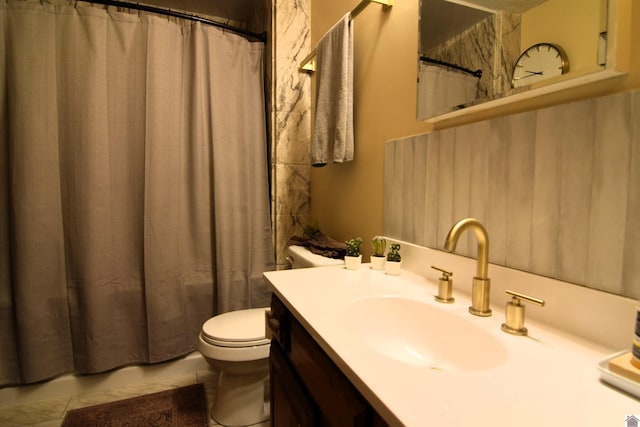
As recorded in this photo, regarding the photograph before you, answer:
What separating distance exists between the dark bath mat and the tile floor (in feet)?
0.14

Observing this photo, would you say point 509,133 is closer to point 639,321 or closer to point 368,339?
point 639,321

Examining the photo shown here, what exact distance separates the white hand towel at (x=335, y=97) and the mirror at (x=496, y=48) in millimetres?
426

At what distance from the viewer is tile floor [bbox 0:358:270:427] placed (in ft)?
5.28

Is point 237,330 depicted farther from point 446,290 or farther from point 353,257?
point 446,290

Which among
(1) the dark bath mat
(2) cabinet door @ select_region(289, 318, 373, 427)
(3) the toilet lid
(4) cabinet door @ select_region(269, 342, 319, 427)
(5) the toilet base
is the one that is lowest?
(1) the dark bath mat

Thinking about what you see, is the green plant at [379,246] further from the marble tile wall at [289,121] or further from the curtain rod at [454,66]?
the marble tile wall at [289,121]

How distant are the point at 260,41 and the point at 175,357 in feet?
6.55

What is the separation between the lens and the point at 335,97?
1.56m

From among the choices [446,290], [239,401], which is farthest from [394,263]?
[239,401]

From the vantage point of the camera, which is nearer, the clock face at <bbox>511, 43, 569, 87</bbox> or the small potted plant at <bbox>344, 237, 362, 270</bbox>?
the clock face at <bbox>511, 43, 569, 87</bbox>

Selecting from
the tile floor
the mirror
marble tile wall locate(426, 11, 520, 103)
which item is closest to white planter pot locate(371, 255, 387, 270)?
the mirror

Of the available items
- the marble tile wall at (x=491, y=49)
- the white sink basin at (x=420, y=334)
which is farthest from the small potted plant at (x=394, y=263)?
the marble tile wall at (x=491, y=49)

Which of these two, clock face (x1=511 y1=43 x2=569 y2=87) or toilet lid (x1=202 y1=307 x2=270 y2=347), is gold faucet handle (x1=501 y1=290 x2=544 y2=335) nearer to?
clock face (x1=511 y1=43 x2=569 y2=87)

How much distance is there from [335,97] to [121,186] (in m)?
1.25
